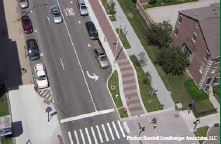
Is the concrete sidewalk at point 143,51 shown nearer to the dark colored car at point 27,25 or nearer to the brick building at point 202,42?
the brick building at point 202,42

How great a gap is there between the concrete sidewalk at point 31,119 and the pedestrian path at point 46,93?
0.76m

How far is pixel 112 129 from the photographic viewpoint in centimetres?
5675

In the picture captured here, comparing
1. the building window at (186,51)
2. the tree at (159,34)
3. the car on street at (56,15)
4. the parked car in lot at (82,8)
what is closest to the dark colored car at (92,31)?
the parked car in lot at (82,8)

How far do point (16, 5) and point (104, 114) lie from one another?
3959cm

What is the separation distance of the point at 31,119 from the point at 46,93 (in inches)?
250

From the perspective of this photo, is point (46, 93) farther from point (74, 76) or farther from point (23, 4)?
point (23, 4)

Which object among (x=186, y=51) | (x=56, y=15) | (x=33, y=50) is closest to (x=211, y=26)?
(x=186, y=51)

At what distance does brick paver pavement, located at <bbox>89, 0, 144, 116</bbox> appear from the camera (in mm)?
60812

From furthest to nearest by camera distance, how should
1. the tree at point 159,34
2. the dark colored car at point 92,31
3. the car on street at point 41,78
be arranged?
1. the dark colored car at point 92,31
2. the tree at point 159,34
3. the car on street at point 41,78

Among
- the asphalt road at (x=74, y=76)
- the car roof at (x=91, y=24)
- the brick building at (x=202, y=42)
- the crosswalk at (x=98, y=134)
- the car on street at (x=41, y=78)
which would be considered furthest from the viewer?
the car roof at (x=91, y=24)

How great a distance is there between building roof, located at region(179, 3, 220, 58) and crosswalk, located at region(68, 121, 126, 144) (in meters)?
22.7

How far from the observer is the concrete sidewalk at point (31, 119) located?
5434 centimetres

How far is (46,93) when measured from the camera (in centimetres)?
6094

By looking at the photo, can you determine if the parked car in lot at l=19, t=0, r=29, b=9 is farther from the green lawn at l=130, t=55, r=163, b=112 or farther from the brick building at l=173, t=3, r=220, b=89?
the brick building at l=173, t=3, r=220, b=89
